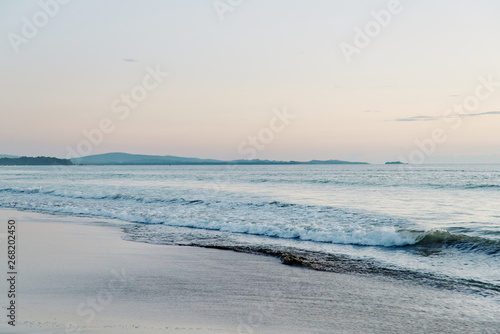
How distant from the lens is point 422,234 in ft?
40.8

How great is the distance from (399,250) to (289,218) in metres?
6.48

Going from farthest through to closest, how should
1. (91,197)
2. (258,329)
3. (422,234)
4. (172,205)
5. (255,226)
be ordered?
(91,197) < (172,205) < (255,226) < (422,234) < (258,329)

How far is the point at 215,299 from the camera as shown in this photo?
21.2ft

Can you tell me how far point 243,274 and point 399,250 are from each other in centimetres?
553

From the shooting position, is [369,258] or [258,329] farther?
[369,258]

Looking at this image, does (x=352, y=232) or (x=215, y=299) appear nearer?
(x=215, y=299)

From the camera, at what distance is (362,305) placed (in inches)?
248

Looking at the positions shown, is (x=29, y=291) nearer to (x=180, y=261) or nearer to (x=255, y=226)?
(x=180, y=261)

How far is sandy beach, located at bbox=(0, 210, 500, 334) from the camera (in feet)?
17.3

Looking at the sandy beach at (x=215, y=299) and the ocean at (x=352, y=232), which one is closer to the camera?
the sandy beach at (x=215, y=299)

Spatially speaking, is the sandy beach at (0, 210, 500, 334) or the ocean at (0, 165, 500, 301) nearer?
the sandy beach at (0, 210, 500, 334)

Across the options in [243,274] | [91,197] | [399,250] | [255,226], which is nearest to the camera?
[243,274]

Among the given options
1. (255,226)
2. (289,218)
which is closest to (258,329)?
(255,226)

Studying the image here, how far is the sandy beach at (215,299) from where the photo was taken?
5281 millimetres
